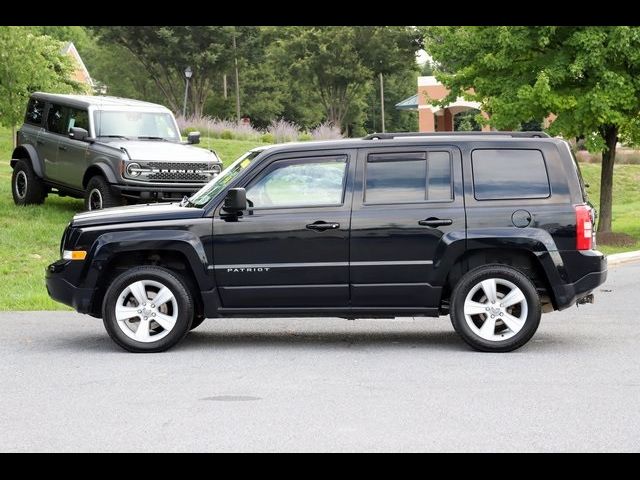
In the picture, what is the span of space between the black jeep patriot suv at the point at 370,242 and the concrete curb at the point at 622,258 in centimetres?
1092

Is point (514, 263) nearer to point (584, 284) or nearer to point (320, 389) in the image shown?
point (584, 284)

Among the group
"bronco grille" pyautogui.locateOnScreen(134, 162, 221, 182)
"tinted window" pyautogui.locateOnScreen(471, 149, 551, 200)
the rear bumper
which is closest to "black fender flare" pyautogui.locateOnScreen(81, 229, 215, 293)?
"tinted window" pyautogui.locateOnScreen(471, 149, 551, 200)

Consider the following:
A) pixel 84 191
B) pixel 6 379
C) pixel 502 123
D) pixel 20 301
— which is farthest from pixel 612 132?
pixel 6 379

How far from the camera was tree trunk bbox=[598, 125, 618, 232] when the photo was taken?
Result: 27016 millimetres

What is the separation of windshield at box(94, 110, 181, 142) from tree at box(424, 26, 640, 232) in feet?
24.1

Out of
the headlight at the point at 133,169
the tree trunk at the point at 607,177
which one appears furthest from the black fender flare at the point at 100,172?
the tree trunk at the point at 607,177

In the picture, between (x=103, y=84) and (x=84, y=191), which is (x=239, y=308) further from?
(x=103, y=84)

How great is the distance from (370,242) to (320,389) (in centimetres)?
199

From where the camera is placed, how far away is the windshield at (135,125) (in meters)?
21.2

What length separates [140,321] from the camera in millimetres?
10109

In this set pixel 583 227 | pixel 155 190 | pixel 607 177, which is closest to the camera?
pixel 583 227

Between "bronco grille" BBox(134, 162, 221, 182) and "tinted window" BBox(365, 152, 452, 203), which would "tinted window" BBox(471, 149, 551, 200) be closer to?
"tinted window" BBox(365, 152, 452, 203)

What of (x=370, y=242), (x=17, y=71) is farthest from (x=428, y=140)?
(x=17, y=71)

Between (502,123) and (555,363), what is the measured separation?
16221mm
